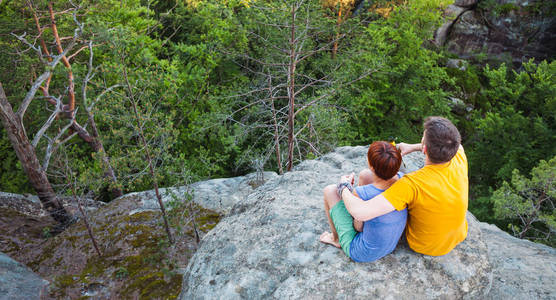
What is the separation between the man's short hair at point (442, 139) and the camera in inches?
96.3

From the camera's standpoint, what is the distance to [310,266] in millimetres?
3057

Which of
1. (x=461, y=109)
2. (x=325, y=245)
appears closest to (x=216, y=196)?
(x=325, y=245)

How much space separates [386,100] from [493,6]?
1115 cm

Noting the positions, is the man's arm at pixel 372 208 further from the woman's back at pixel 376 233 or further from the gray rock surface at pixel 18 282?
Answer: the gray rock surface at pixel 18 282

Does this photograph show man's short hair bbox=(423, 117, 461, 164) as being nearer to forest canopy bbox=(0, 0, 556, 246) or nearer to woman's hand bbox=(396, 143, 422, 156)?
woman's hand bbox=(396, 143, 422, 156)

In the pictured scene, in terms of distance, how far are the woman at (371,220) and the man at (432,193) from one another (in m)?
0.12

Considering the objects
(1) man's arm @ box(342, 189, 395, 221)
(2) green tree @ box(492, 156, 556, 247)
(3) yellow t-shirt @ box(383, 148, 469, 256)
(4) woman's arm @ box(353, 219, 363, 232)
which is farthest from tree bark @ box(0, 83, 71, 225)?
(2) green tree @ box(492, 156, 556, 247)

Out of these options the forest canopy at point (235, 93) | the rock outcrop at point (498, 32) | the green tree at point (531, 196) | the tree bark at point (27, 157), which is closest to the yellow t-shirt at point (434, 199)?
the forest canopy at point (235, 93)

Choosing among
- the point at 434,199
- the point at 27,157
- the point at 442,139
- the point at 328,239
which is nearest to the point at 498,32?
the point at 442,139

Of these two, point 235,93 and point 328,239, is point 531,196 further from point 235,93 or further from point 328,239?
point 235,93

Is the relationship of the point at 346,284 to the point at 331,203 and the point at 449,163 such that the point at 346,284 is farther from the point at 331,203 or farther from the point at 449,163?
the point at 449,163

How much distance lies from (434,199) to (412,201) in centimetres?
17

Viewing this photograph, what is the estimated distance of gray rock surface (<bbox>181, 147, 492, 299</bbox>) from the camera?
112 inches

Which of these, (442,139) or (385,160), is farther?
(385,160)
